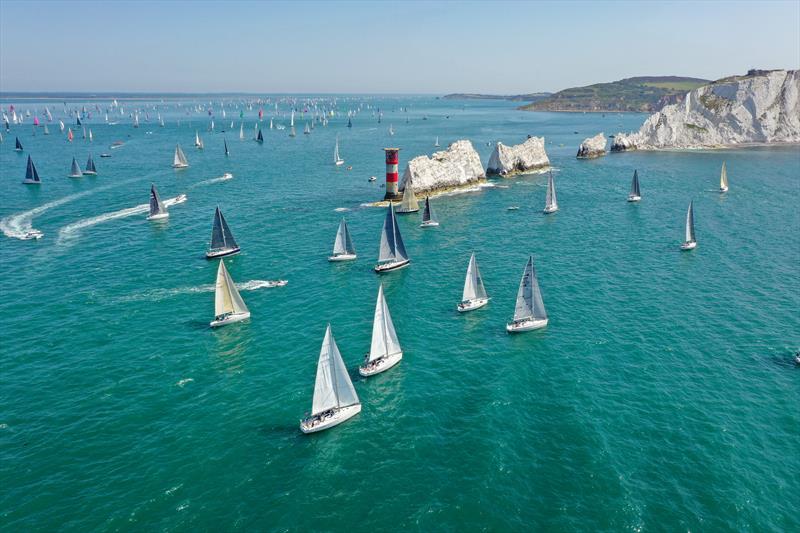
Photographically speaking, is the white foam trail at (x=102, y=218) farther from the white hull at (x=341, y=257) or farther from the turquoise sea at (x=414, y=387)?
the white hull at (x=341, y=257)

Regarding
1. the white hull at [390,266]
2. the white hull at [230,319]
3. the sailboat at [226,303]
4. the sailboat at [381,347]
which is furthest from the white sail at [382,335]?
the white hull at [390,266]

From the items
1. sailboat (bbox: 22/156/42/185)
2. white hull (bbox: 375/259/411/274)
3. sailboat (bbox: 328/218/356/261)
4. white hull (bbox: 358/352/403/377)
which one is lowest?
white hull (bbox: 358/352/403/377)

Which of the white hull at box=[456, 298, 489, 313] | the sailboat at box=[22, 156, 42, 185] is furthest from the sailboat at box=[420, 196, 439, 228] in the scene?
the sailboat at box=[22, 156, 42, 185]

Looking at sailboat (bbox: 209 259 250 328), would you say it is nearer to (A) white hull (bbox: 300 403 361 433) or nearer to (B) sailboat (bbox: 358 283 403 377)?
(B) sailboat (bbox: 358 283 403 377)

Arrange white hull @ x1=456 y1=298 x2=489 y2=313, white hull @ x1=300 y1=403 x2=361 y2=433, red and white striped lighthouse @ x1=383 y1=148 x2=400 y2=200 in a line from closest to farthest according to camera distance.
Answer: white hull @ x1=300 y1=403 x2=361 y2=433 < white hull @ x1=456 y1=298 x2=489 y2=313 < red and white striped lighthouse @ x1=383 y1=148 x2=400 y2=200

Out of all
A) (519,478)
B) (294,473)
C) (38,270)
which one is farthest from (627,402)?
(38,270)

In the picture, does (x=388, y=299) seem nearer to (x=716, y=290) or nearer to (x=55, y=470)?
(x=55, y=470)

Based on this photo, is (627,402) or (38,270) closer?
(627,402)
